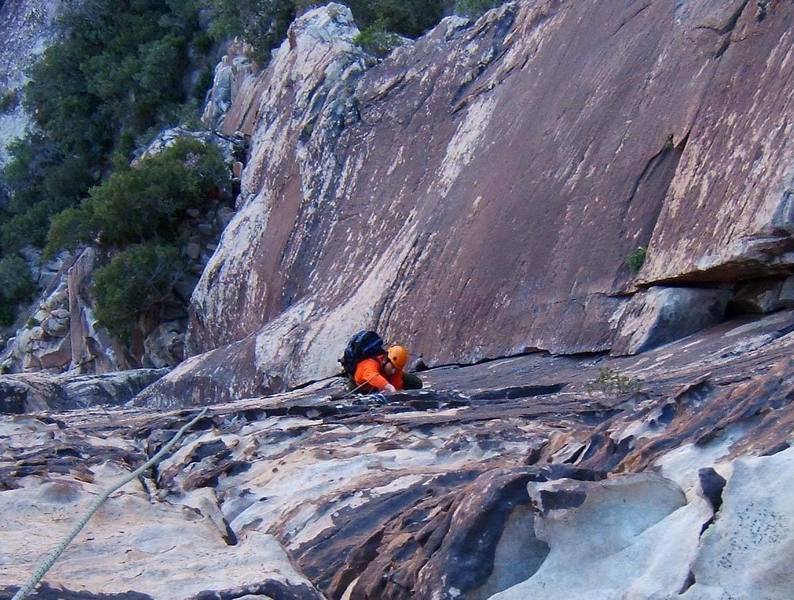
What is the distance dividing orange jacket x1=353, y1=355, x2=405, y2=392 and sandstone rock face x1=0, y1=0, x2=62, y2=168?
101 feet

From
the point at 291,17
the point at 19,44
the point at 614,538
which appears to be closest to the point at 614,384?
the point at 614,538

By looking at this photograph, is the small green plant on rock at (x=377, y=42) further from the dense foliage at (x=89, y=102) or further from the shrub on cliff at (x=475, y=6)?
the dense foliage at (x=89, y=102)

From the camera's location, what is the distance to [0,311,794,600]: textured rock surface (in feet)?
9.35

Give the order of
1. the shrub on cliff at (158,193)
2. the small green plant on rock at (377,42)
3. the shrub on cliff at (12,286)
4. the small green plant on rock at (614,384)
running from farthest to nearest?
the shrub on cliff at (12,286)
the shrub on cliff at (158,193)
the small green plant on rock at (377,42)
the small green plant on rock at (614,384)

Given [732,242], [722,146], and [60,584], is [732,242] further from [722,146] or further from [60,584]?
[60,584]

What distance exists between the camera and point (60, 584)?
135 inches

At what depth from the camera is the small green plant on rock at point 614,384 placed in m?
6.05

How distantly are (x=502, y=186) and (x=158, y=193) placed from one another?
10325mm

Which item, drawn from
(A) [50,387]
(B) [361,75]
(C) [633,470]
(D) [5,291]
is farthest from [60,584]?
(D) [5,291]

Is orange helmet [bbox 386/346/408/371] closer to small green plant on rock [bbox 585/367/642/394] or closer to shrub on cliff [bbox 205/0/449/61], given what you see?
small green plant on rock [bbox 585/367/642/394]

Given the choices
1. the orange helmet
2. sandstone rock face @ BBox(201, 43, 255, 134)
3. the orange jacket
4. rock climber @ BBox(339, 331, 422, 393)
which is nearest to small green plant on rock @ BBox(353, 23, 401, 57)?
sandstone rock face @ BBox(201, 43, 255, 134)

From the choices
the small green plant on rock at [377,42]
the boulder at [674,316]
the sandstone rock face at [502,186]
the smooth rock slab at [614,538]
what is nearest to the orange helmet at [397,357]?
the sandstone rock face at [502,186]

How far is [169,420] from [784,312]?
4.68 metres

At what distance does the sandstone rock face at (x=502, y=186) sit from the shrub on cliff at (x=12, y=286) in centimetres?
1550
